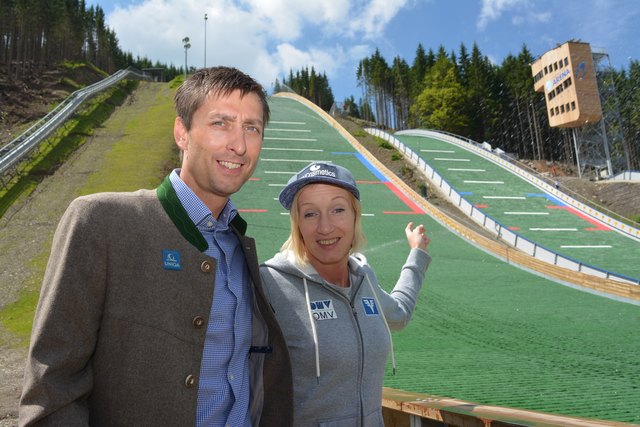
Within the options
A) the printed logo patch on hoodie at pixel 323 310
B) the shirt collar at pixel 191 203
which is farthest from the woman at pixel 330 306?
the shirt collar at pixel 191 203

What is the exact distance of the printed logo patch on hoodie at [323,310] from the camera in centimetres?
230

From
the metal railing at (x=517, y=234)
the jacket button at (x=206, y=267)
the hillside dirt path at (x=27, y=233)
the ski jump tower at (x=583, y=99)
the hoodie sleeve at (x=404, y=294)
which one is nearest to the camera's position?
the jacket button at (x=206, y=267)

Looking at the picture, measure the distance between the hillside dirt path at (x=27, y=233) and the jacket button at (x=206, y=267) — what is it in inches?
197

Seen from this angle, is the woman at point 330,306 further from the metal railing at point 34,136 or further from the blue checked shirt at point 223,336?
the metal railing at point 34,136

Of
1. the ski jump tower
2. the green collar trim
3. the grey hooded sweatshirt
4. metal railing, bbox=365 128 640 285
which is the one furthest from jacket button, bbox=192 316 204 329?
the ski jump tower

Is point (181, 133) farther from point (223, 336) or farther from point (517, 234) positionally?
point (517, 234)

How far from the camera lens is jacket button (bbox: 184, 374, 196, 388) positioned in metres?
1.64

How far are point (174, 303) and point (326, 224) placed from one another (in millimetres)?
1059

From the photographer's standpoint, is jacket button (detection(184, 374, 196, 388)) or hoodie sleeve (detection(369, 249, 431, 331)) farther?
hoodie sleeve (detection(369, 249, 431, 331))

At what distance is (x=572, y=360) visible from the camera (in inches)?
289

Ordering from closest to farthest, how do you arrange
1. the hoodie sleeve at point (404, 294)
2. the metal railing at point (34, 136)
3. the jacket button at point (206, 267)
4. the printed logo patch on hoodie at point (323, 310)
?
1. the jacket button at point (206, 267)
2. the printed logo patch on hoodie at point (323, 310)
3. the hoodie sleeve at point (404, 294)
4. the metal railing at point (34, 136)

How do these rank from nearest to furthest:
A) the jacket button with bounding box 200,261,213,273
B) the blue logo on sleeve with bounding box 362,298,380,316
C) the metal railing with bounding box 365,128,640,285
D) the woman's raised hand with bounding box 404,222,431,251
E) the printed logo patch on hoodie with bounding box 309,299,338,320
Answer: the jacket button with bounding box 200,261,213,273 → the printed logo patch on hoodie with bounding box 309,299,338,320 → the blue logo on sleeve with bounding box 362,298,380,316 → the woman's raised hand with bounding box 404,222,431,251 → the metal railing with bounding box 365,128,640,285

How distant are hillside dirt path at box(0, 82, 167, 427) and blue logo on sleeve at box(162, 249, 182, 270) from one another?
16.4 feet

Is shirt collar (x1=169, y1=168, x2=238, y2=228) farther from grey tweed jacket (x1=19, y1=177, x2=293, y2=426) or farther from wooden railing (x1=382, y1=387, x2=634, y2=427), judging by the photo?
wooden railing (x1=382, y1=387, x2=634, y2=427)
